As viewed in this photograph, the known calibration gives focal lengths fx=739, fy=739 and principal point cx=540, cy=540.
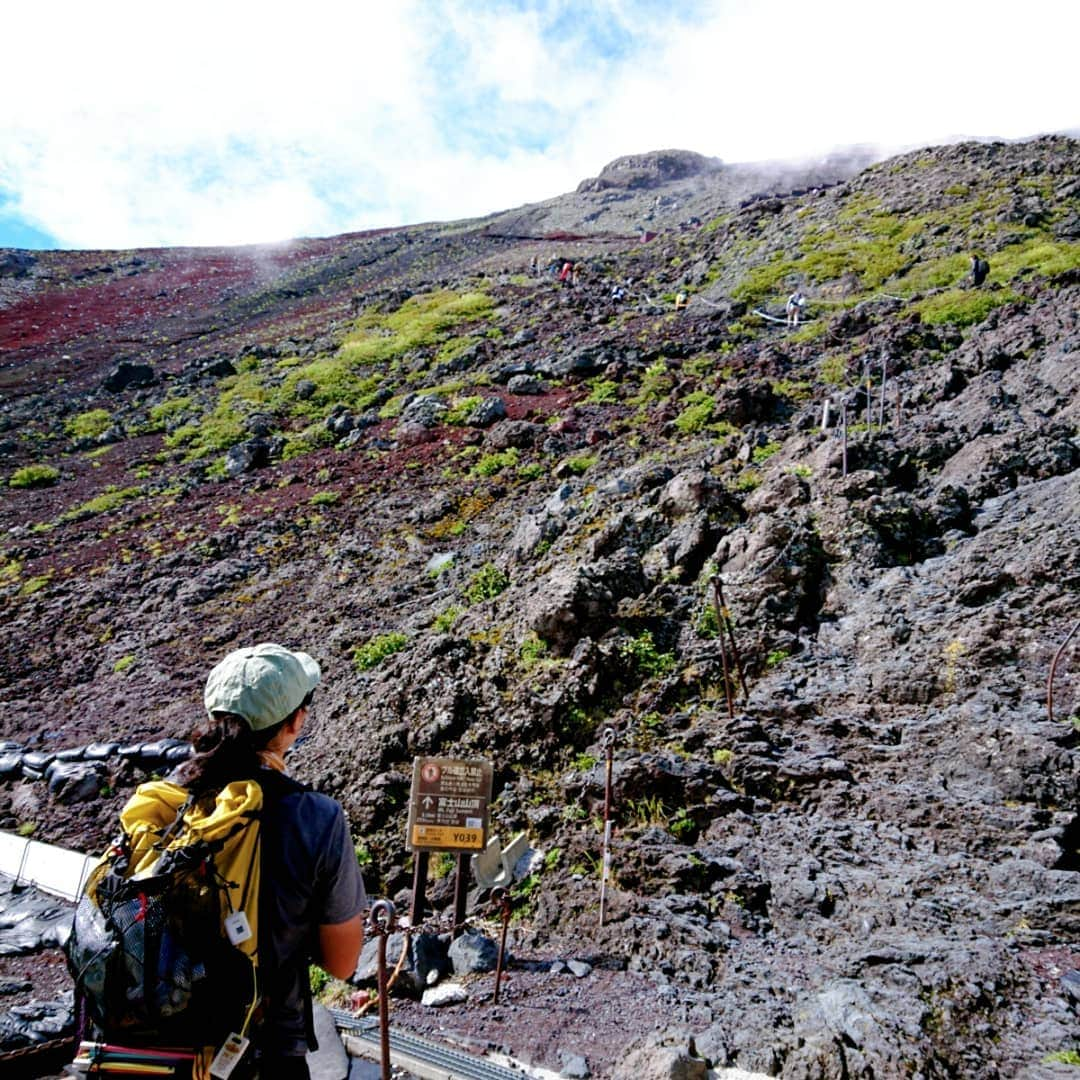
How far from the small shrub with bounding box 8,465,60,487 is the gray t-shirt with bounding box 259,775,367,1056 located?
75.2 ft

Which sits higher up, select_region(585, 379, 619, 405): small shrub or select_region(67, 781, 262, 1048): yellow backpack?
select_region(585, 379, 619, 405): small shrub

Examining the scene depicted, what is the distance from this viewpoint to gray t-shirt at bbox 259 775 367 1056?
6.14 feet

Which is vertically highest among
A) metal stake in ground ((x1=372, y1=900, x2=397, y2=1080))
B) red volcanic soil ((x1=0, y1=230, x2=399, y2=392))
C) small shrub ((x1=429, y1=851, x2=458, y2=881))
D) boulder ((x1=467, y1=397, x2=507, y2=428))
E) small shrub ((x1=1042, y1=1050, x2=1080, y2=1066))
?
red volcanic soil ((x1=0, y1=230, x2=399, y2=392))

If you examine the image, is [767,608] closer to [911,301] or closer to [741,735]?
[741,735]

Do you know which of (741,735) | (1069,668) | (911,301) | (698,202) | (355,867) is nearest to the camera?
(355,867)

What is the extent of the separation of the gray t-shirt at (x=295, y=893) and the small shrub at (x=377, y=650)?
7.44 m

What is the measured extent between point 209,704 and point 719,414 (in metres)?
12.4

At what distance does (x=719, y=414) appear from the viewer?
529 inches

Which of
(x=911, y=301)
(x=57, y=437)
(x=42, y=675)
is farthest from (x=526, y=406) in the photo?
(x=57, y=437)

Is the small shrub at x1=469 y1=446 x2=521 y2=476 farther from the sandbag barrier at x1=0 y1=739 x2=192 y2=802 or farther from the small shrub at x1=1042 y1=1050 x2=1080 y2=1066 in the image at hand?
the small shrub at x1=1042 y1=1050 x2=1080 y2=1066

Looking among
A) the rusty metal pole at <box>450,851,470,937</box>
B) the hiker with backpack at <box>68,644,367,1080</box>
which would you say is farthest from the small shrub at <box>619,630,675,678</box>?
the hiker with backpack at <box>68,644,367,1080</box>

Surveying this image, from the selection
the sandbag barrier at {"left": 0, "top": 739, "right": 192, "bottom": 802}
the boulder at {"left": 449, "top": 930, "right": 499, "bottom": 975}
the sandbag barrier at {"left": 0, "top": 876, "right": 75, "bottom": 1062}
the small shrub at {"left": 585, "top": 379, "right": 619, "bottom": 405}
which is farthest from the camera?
the small shrub at {"left": 585, "top": 379, "right": 619, "bottom": 405}

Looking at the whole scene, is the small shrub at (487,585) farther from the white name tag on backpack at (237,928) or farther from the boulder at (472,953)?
the white name tag on backpack at (237,928)

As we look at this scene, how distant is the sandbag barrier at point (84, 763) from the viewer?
8.70 m
